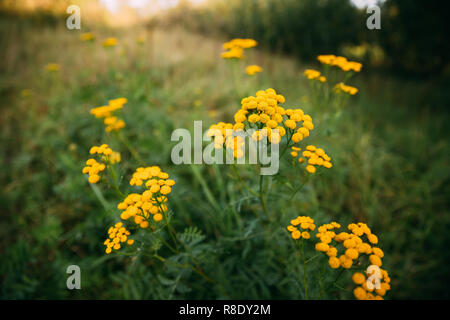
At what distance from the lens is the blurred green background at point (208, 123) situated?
5.90ft

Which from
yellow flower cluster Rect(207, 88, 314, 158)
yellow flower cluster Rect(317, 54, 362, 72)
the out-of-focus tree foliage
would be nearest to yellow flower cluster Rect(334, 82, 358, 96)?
yellow flower cluster Rect(317, 54, 362, 72)

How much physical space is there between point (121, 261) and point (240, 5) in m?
7.71

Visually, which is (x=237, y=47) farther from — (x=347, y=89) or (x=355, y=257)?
(x=355, y=257)

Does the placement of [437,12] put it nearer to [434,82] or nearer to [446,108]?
[434,82]

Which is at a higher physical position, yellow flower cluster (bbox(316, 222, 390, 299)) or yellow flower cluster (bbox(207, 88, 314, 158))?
yellow flower cluster (bbox(207, 88, 314, 158))

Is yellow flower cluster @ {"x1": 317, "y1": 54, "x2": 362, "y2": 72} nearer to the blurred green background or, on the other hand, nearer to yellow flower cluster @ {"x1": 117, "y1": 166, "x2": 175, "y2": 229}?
the blurred green background

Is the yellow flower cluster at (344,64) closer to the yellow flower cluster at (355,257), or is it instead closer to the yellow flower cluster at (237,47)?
the yellow flower cluster at (237,47)

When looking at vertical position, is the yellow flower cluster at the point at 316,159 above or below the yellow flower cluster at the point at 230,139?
below

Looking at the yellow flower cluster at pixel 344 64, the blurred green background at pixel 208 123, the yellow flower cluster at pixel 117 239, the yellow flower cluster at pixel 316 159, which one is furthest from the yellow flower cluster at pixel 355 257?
the yellow flower cluster at pixel 344 64

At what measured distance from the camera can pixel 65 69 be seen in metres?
4.40

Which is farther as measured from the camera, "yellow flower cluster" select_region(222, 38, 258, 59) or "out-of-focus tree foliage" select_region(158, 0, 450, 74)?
"out-of-focus tree foliage" select_region(158, 0, 450, 74)

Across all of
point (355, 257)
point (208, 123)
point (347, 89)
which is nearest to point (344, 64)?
point (347, 89)

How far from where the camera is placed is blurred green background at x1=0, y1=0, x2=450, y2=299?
5.90 ft
